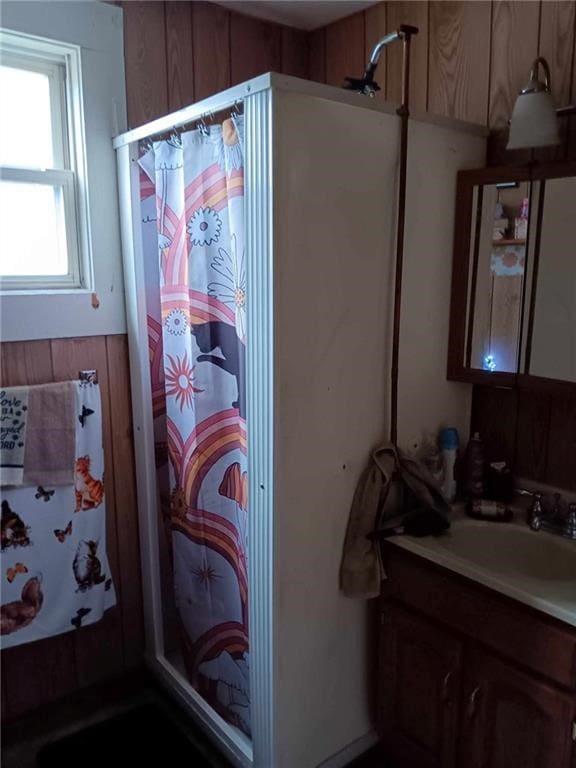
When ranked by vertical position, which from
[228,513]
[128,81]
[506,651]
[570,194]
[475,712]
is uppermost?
[128,81]

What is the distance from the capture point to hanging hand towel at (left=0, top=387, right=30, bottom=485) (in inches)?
71.4

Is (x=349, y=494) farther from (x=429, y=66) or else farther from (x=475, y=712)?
(x=429, y=66)

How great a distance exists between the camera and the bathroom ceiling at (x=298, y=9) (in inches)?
82.1

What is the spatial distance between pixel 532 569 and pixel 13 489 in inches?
60.2

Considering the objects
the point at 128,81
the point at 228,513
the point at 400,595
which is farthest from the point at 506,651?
the point at 128,81

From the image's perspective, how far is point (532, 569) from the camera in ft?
5.52

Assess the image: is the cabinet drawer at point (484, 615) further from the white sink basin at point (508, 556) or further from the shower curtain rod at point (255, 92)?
A: the shower curtain rod at point (255, 92)

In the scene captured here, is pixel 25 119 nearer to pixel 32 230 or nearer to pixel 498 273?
pixel 32 230

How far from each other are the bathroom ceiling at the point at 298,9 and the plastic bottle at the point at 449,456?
147 centimetres

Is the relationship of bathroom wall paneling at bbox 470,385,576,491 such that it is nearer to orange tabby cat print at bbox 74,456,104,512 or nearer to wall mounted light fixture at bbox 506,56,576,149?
wall mounted light fixture at bbox 506,56,576,149

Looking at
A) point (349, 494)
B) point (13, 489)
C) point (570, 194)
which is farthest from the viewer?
point (13, 489)


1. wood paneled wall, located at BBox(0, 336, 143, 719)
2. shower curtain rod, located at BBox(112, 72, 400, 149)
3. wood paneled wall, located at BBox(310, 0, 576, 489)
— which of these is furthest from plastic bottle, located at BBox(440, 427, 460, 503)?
wood paneled wall, located at BBox(0, 336, 143, 719)

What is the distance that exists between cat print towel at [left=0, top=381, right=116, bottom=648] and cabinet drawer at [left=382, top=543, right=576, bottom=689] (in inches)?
37.9

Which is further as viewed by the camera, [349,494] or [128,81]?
[128,81]
